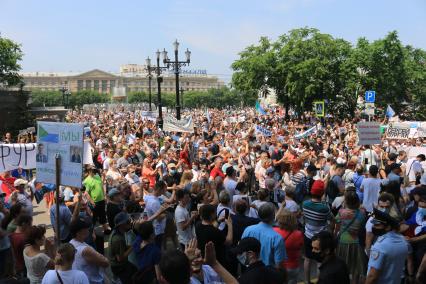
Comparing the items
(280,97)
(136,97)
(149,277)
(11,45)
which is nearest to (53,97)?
(136,97)

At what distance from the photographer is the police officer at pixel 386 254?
493 centimetres

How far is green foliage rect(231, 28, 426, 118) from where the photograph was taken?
46750 millimetres

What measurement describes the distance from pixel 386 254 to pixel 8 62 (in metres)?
64.9

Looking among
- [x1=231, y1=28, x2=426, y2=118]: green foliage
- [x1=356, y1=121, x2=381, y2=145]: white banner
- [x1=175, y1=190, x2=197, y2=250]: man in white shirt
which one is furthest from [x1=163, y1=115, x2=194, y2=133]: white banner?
[x1=231, y1=28, x2=426, y2=118]: green foliage

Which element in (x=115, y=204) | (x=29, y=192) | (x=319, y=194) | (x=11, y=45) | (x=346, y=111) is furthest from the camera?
(x=11, y=45)

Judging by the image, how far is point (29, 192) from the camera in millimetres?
10359

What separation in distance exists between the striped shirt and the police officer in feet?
5.76

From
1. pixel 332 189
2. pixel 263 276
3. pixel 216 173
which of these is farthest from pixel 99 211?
pixel 263 276

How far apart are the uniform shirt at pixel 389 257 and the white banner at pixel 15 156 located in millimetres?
6581

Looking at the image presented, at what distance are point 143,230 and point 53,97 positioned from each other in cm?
15318

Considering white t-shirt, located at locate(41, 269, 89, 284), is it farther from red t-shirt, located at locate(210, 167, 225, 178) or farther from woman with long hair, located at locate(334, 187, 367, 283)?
red t-shirt, located at locate(210, 167, 225, 178)

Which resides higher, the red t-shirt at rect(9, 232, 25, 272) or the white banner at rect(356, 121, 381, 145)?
the white banner at rect(356, 121, 381, 145)

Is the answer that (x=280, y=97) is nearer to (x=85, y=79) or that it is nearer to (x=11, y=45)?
(x=11, y=45)

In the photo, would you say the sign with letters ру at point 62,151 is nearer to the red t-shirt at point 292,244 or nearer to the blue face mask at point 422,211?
the red t-shirt at point 292,244
